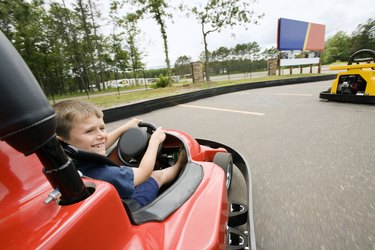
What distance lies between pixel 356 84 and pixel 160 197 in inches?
225

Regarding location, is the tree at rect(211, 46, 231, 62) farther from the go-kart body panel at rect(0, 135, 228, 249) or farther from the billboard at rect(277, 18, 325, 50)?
the go-kart body panel at rect(0, 135, 228, 249)

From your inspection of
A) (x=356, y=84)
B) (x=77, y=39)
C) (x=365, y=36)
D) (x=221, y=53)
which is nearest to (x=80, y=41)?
(x=77, y=39)

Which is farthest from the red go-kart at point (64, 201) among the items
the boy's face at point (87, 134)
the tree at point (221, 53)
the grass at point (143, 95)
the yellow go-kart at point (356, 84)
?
the tree at point (221, 53)

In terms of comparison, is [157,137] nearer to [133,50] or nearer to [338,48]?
[133,50]

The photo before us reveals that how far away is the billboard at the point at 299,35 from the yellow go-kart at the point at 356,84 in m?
9.49

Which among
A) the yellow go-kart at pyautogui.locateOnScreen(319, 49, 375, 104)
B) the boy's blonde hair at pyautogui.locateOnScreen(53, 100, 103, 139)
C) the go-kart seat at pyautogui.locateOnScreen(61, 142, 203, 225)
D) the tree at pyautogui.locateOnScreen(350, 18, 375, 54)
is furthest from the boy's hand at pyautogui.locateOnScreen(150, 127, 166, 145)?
the tree at pyautogui.locateOnScreen(350, 18, 375, 54)

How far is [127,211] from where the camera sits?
862 mm

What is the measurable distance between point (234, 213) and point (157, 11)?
1437 centimetres

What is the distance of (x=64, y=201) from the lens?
62cm

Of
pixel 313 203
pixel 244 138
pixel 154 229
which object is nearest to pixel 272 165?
pixel 313 203

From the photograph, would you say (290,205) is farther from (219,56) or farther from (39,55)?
(219,56)

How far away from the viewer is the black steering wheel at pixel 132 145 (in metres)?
1.66

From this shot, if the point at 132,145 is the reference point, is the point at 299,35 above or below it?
above

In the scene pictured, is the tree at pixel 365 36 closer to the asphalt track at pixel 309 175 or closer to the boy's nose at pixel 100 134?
the asphalt track at pixel 309 175
